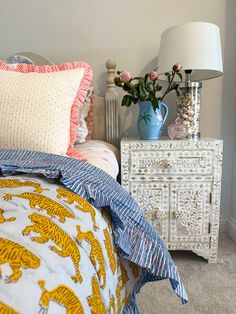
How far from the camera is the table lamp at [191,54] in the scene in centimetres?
138

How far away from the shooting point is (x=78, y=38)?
69.1 inches

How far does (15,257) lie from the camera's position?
359 millimetres

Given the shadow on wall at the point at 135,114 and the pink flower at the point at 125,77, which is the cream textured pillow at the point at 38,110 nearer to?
the pink flower at the point at 125,77

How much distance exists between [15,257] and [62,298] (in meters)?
0.09

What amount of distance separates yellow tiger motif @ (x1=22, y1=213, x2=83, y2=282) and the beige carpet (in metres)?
0.78

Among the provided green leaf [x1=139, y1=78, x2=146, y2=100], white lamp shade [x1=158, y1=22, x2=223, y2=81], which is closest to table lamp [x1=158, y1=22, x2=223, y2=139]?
white lamp shade [x1=158, y1=22, x2=223, y2=81]

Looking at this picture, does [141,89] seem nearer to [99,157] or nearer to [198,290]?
[99,157]

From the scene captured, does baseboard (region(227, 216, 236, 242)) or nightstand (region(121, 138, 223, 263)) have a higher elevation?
nightstand (region(121, 138, 223, 263))

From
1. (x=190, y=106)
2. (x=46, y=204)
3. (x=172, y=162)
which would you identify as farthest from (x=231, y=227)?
(x=46, y=204)

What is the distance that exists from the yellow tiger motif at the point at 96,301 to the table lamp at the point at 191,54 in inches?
44.5

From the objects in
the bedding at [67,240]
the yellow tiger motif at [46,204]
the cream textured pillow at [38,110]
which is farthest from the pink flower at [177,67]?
the yellow tiger motif at [46,204]

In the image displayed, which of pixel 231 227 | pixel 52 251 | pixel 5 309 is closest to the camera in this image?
pixel 5 309

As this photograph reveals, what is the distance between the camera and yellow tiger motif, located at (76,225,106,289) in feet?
1.76

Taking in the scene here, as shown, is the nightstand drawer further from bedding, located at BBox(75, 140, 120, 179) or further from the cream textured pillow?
the cream textured pillow
